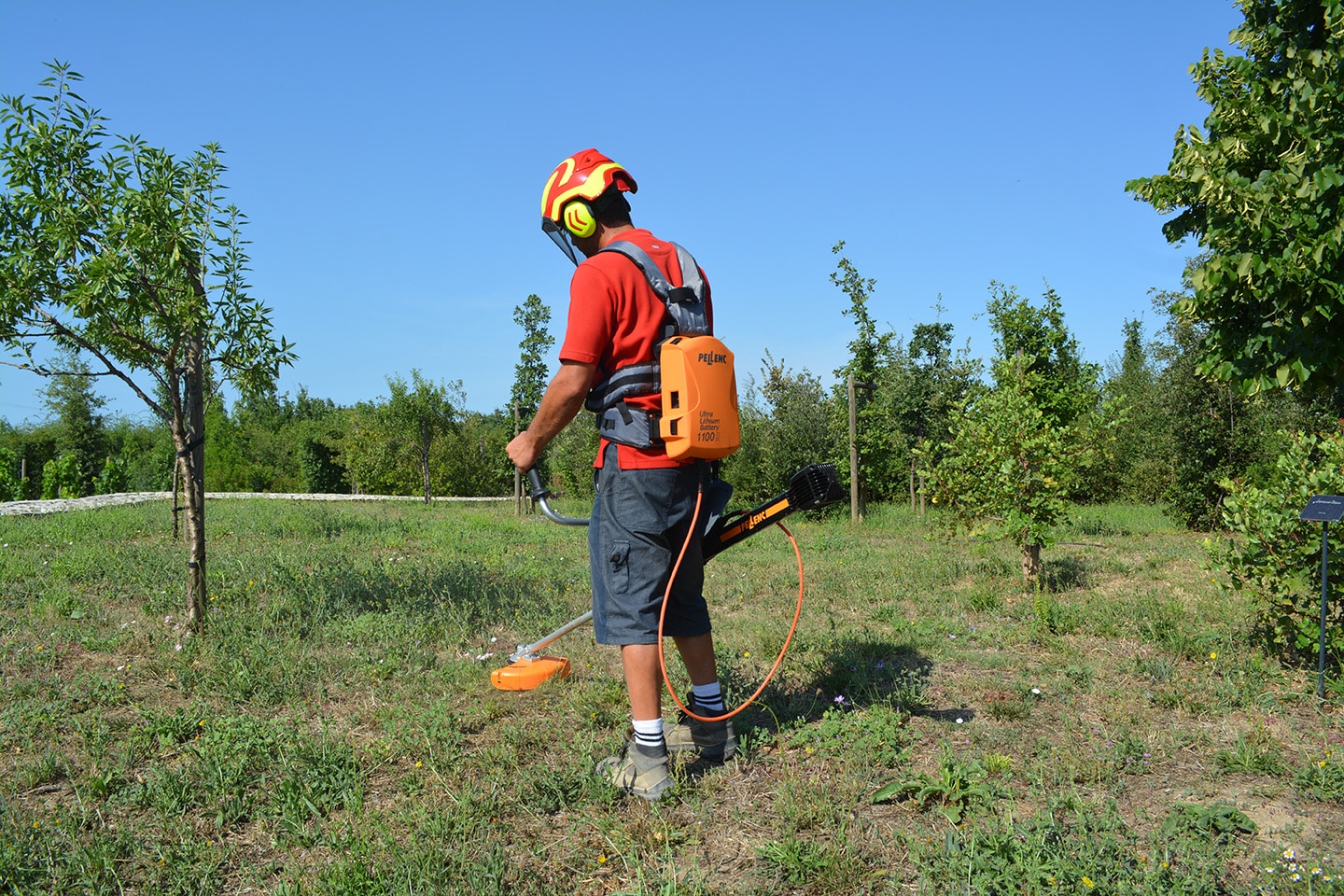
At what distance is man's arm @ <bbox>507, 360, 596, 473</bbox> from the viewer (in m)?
3.09

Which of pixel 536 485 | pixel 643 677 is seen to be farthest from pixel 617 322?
pixel 643 677

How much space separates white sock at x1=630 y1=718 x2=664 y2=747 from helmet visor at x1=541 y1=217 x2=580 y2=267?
1.81 m

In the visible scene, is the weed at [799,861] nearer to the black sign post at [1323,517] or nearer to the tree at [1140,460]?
the black sign post at [1323,517]

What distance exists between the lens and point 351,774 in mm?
3305

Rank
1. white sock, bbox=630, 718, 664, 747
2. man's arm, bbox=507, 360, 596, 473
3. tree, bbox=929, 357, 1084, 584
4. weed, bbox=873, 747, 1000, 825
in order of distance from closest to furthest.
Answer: weed, bbox=873, 747, 1000, 825 < man's arm, bbox=507, 360, 596, 473 < white sock, bbox=630, 718, 664, 747 < tree, bbox=929, 357, 1084, 584

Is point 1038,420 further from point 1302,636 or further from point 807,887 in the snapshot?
point 807,887

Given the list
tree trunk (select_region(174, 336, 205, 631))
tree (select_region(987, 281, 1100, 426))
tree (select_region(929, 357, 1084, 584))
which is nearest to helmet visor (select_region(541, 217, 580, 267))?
tree trunk (select_region(174, 336, 205, 631))

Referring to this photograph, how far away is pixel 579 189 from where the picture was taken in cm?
335

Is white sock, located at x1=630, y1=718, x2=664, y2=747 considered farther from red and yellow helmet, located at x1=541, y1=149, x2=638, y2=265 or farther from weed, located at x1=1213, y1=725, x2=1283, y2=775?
weed, located at x1=1213, y1=725, x2=1283, y2=775

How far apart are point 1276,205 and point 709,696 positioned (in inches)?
140

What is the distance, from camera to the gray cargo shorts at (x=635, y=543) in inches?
124

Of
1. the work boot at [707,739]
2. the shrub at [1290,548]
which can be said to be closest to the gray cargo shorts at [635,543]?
the work boot at [707,739]

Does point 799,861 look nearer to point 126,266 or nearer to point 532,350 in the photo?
point 126,266

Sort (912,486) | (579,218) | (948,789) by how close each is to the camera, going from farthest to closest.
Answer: (912,486) → (579,218) → (948,789)
